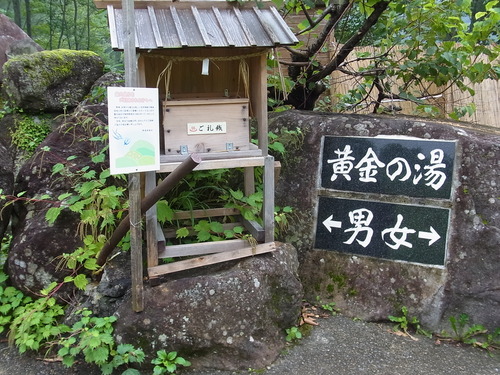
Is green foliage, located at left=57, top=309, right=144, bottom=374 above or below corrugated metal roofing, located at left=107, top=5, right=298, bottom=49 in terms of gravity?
below

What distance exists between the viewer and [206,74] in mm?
3020

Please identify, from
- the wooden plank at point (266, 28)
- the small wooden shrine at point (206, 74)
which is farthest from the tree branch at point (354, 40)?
the wooden plank at point (266, 28)

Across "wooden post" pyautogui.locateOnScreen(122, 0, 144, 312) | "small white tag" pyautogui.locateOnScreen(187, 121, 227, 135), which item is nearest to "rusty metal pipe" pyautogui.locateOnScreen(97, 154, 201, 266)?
"wooden post" pyautogui.locateOnScreen(122, 0, 144, 312)

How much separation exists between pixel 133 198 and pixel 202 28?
4.08 ft

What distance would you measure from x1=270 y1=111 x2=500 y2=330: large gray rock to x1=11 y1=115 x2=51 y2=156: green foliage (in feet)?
10.2

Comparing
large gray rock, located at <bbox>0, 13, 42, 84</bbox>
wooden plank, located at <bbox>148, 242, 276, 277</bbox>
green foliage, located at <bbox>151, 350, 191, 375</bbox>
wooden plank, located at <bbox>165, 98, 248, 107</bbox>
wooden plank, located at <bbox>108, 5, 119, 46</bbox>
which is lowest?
green foliage, located at <bbox>151, 350, 191, 375</bbox>

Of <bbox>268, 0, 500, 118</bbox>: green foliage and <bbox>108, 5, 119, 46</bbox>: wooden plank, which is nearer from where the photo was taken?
<bbox>108, 5, 119, 46</bbox>: wooden plank

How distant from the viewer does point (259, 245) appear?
10.4 ft

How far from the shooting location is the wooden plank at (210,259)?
293 centimetres

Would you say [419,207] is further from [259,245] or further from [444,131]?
[259,245]

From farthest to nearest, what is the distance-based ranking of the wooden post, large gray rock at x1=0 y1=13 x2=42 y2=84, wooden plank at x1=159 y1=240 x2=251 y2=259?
large gray rock at x1=0 y1=13 x2=42 y2=84 → wooden plank at x1=159 y1=240 x2=251 y2=259 → the wooden post

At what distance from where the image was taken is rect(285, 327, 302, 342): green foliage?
3139 mm

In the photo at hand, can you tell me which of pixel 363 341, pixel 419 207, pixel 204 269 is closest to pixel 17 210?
pixel 204 269

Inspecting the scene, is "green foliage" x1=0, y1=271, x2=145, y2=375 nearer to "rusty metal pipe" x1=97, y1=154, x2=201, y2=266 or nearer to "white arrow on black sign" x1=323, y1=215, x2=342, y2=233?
"rusty metal pipe" x1=97, y1=154, x2=201, y2=266
